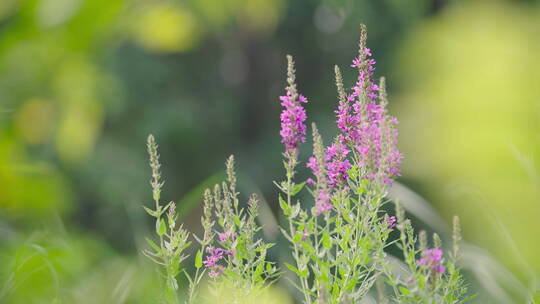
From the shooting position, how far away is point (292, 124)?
1037 millimetres

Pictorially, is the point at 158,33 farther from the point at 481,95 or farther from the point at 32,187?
the point at 481,95

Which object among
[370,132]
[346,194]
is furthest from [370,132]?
[346,194]

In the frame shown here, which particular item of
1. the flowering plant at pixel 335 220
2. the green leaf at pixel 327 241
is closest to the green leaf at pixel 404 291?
the flowering plant at pixel 335 220

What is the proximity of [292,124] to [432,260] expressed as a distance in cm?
28

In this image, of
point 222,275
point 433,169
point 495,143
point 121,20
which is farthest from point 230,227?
point 433,169

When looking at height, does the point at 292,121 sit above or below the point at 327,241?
above

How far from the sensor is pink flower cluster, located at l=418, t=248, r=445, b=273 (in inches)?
36.5

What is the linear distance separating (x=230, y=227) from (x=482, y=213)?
0.96 meters

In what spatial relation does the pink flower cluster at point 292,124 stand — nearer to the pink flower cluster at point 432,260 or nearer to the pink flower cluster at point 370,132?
the pink flower cluster at point 370,132

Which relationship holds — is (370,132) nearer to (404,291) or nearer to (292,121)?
(292,121)

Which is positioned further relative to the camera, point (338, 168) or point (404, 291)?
point (338, 168)

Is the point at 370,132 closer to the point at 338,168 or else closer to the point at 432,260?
the point at 338,168

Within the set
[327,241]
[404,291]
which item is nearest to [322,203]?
[327,241]

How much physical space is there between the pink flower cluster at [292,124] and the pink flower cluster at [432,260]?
0.24 m
